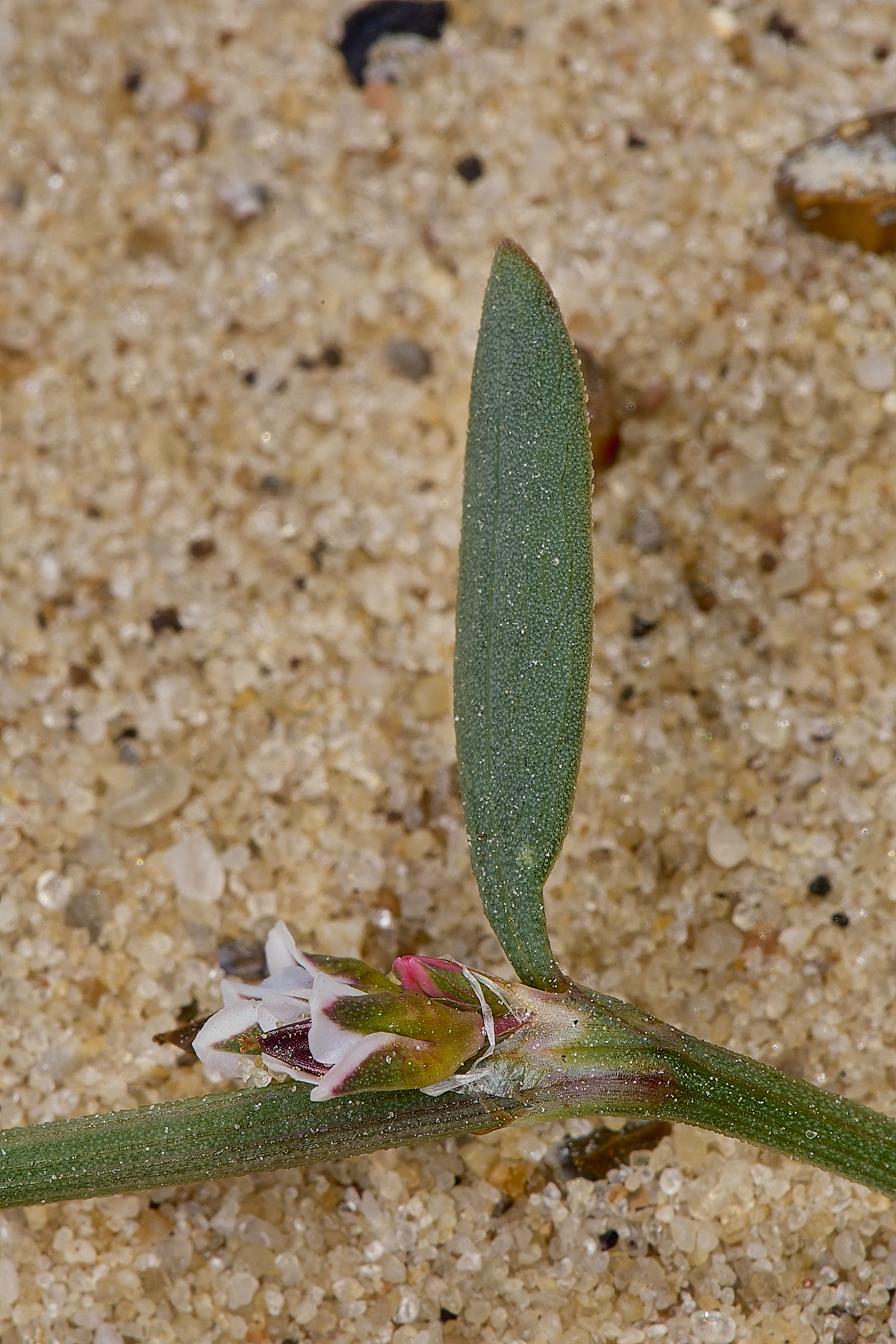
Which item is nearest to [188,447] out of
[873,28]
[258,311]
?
[258,311]

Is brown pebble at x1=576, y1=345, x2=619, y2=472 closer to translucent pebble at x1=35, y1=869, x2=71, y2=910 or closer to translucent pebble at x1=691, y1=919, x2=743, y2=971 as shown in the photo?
translucent pebble at x1=691, y1=919, x2=743, y2=971

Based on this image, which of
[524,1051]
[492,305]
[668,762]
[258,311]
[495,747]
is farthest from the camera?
[258,311]

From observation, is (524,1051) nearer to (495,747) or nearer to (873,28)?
(495,747)

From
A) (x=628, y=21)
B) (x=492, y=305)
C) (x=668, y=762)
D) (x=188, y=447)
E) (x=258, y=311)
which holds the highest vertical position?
(x=628, y=21)

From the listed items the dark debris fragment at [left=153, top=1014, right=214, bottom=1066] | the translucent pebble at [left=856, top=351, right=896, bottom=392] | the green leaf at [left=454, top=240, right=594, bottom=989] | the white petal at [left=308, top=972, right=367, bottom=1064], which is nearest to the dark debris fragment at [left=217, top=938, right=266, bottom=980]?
the dark debris fragment at [left=153, top=1014, right=214, bottom=1066]

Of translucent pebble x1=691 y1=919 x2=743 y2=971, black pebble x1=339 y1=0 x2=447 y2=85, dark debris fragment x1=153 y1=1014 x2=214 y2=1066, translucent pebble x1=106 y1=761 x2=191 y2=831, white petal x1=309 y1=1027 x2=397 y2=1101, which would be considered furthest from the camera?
black pebble x1=339 y1=0 x2=447 y2=85

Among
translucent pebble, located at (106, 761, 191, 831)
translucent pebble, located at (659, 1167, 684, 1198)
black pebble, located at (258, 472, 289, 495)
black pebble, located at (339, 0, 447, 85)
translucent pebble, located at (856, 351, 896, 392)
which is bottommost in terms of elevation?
translucent pebble, located at (659, 1167, 684, 1198)

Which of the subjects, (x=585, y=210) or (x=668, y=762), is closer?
(x=668, y=762)

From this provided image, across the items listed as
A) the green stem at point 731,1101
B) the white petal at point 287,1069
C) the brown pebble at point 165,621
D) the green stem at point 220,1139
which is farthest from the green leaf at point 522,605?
the brown pebble at point 165,621
